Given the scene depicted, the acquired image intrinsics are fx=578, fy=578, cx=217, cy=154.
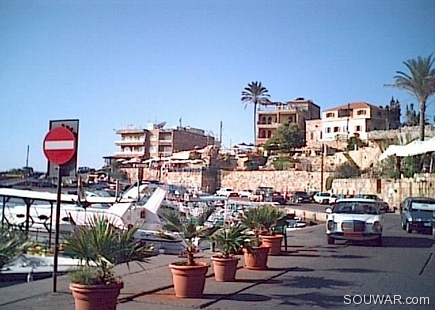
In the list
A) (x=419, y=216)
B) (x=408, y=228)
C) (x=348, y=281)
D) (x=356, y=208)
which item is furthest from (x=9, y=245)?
(x=419, y=216)

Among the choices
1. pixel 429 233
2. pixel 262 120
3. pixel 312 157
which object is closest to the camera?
pixel 429 233

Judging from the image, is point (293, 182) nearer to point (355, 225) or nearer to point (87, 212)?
point (355, 225)

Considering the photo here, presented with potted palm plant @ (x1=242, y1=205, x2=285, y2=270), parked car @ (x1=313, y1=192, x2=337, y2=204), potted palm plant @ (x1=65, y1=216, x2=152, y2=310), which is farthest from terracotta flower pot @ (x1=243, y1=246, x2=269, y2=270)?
parked car @ (x1=313, y1=192, x2=337, y2=204)

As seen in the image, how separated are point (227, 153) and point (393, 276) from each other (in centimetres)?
6690

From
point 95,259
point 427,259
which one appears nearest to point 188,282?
point 95,259

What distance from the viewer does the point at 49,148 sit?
31.0 ft

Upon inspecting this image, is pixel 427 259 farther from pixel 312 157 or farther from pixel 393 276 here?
pixel 312 157

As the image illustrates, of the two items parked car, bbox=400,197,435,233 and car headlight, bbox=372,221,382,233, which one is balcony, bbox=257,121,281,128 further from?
car headlight, bbox=372,221,382,233

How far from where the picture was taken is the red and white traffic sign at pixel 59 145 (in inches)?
367

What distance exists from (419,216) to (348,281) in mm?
15053

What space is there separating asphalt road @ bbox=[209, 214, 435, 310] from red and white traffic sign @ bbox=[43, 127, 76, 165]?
336 cm

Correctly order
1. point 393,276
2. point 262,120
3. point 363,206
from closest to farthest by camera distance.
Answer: point 393,276 < point 363,206 < point 262,120

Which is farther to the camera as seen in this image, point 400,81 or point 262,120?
point 262,120

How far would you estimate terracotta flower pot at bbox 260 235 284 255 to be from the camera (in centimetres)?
1450
